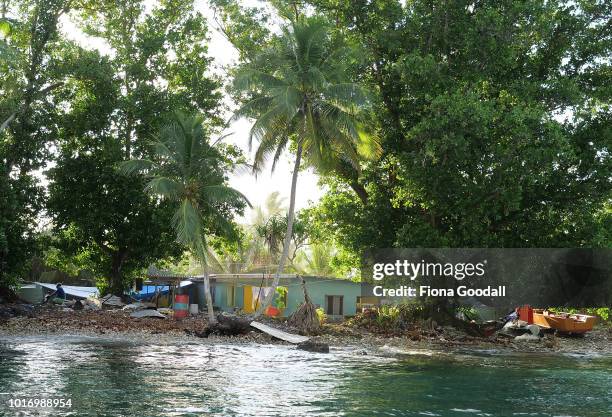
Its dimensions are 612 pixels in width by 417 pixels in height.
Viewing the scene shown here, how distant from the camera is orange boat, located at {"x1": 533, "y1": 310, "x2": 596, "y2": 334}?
33000mm

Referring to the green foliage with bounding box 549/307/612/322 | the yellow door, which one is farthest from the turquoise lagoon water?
the yellow door

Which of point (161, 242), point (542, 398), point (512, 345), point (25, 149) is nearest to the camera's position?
point (542, 398)

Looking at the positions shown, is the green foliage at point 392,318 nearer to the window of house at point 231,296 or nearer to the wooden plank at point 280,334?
the wooden plank at point 280,334

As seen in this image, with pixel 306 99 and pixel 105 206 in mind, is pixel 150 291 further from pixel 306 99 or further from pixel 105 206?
pixel 306 99

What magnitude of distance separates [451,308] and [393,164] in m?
7.69

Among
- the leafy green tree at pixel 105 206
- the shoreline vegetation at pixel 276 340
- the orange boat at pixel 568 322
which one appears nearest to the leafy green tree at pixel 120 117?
the leafy green tree at pixel 105 206

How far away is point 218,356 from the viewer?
72.1 ft

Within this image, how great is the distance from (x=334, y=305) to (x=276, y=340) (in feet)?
40.2

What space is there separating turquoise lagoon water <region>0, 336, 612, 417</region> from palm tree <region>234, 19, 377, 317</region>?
858cm

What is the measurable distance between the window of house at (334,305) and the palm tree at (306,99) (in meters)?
10.5

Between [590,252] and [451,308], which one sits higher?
[590,252]

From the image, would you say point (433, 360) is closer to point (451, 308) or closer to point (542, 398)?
point (542, 398)

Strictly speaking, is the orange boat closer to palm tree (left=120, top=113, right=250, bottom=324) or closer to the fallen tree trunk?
the fallen tree trunk

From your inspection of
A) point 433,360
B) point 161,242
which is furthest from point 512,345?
point 161,242
